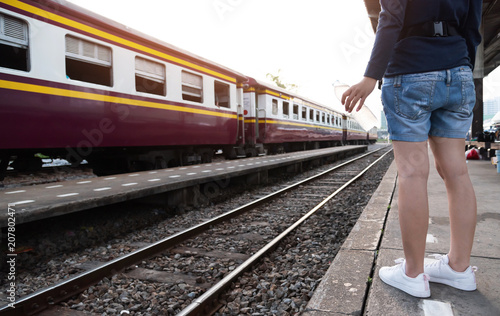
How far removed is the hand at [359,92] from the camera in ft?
5.26

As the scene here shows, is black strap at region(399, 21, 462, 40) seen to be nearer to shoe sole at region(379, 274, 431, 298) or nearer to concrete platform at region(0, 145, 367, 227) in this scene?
shoe sole at region(379, 274, 431, 298)

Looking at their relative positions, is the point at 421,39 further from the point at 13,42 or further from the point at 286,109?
the point at 286,109

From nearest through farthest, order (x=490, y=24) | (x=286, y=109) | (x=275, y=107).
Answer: (x=490, y=24) → (x=275, y=107) → (x=286, y=109)

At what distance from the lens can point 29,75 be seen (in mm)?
4457

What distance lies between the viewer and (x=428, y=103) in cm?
158

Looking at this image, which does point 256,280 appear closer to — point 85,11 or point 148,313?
point 148,313

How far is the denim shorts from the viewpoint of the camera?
5.15 ft

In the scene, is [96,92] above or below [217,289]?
above

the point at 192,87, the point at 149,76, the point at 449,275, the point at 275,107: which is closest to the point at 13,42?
the point at 149,76

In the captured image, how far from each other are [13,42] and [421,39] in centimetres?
482

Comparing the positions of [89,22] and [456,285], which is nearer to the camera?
[456,285]

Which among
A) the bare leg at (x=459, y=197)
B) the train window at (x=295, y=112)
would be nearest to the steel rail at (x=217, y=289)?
the bare leg at (x=459, y=197)

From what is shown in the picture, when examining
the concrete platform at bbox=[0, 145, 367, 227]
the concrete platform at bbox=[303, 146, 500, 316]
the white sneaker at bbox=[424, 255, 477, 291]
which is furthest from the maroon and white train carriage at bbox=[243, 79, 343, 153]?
the white sneaker at bbox=[424, 255, 477, 291]

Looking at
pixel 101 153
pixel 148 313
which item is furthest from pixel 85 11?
pixel 148 313
